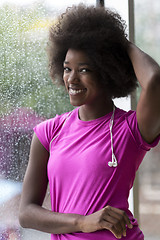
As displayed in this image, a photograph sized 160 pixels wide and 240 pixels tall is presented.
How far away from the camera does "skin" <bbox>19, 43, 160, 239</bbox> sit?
4.02 ft

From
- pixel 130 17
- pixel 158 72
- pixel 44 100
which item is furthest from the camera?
pixel 130 17

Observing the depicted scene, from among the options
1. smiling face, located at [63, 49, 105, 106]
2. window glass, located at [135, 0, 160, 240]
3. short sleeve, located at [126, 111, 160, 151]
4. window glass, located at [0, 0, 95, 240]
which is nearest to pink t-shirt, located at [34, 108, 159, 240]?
short sleeve, located at [126, 111, 160, 151]

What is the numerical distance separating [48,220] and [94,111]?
428 millimetres

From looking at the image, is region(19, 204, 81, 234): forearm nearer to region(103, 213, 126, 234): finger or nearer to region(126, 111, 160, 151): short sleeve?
region(103, 213, 126, 234): finger

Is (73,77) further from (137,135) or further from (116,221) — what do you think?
(116,221)

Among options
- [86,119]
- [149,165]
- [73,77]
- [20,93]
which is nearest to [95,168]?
[86,119]

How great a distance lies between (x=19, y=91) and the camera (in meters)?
1.73

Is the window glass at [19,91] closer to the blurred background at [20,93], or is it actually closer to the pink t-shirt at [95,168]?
the blurred background at [20,93]

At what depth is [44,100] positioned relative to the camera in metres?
1.83

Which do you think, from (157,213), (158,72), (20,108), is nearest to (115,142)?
(158,72)

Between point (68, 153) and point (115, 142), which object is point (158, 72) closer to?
point (115, 142)

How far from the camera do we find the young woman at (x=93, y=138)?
127cm

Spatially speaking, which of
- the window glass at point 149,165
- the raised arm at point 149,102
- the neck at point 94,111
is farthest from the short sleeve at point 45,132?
the window glass at point 149,165

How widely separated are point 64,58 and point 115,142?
431mm
